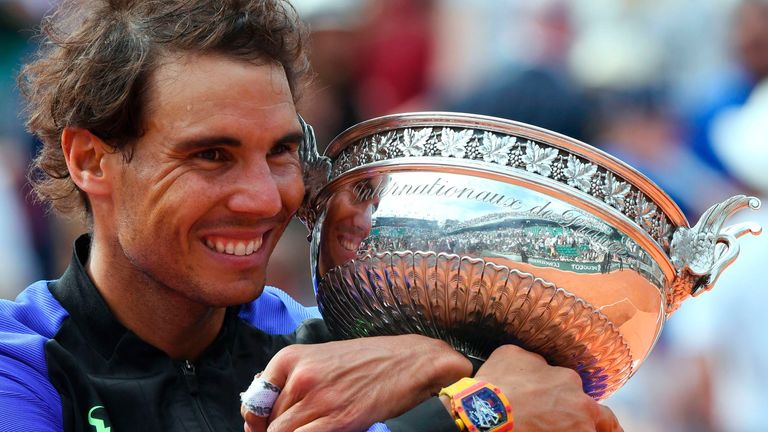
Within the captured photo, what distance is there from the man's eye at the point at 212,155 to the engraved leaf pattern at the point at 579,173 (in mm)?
720

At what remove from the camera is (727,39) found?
587cm

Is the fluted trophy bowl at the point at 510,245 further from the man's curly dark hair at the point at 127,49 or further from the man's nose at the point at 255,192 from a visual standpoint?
the man's curly dark hair at the point at 127,49

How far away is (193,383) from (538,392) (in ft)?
2.63

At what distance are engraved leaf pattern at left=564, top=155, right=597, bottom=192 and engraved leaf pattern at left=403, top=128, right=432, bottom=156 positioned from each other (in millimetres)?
287

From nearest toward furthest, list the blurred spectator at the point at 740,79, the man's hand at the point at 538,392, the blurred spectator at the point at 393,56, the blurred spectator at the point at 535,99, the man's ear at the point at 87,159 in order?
the man's hand at the point at 538,392, the man's ear at the point at 87,159, the blurred spectator at the point at 535,99, the blurred spectator at the point at 740,79, the blurred spectator at the point at 393,56

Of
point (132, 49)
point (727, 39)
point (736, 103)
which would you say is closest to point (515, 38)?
point (727, 39)

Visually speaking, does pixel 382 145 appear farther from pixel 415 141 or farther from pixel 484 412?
pixel 484 412

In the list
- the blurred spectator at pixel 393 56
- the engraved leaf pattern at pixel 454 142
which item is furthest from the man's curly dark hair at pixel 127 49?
the blurred spectator at pixel 393 56

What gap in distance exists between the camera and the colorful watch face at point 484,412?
218 cm

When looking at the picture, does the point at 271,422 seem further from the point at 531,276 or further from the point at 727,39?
the point at 727,39

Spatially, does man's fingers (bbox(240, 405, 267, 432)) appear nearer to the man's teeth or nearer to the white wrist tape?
the white wrist tape

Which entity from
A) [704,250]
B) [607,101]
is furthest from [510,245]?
[607,101]

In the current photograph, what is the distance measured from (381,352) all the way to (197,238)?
0.50m

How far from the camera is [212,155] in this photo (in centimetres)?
247
